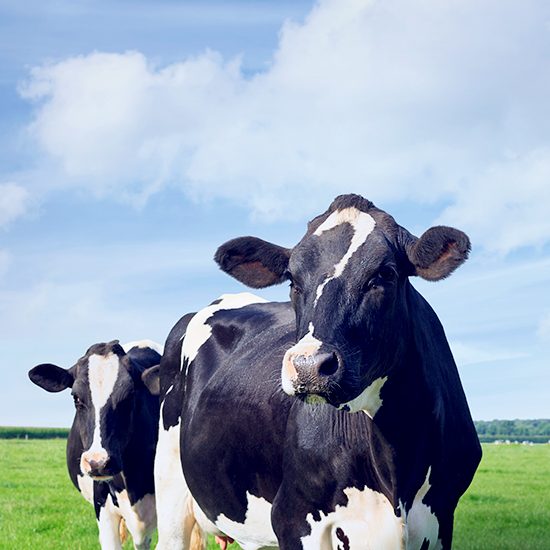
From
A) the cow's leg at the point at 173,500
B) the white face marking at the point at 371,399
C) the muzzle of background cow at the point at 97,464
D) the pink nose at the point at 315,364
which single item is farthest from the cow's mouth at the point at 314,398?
the muzzle of background cow at the point at 97,464

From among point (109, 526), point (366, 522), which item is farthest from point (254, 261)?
point (109, 526)

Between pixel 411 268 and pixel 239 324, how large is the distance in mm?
3252

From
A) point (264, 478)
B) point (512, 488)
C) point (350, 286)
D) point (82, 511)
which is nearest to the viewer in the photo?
point (350, 286)

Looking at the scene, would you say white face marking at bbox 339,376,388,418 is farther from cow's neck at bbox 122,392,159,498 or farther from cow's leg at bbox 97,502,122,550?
cow's leg at bbox 97,502,122,550

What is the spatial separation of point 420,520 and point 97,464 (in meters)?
4.58

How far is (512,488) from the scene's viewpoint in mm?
22703

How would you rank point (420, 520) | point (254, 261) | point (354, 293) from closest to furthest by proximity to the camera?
point (354, 293)
point (420, 520)
point (254, 261)

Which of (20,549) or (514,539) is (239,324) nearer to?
(20,549)

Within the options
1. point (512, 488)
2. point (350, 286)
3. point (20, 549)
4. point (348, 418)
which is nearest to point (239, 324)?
point (348, 418)

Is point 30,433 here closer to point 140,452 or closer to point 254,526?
point 140,452

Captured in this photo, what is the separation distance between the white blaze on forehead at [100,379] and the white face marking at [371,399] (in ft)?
16.5

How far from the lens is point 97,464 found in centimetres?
960

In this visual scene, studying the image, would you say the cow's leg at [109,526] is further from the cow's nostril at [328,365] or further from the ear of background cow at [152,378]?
the cow's nostril at [328,365]

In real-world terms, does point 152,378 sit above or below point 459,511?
above
